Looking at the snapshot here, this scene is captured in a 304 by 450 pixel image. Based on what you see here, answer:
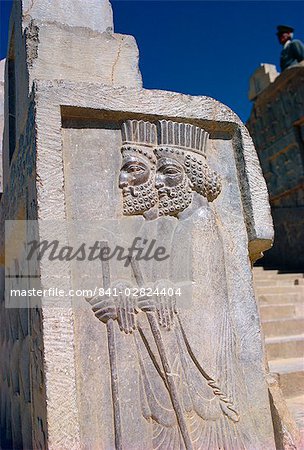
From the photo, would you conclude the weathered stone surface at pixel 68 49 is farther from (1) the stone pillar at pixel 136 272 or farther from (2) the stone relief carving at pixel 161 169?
(2) the stone relief carving at pixel 161 169

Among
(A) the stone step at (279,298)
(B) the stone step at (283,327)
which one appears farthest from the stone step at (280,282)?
(B) the stone step at (283,327)

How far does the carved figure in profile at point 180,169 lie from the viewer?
9.02 feet

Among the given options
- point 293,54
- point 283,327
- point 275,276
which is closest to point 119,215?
point 283,327

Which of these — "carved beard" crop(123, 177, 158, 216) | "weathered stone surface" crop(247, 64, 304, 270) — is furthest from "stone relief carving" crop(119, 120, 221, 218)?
"weathered stone surface" crop(247, 64, 304, 270)

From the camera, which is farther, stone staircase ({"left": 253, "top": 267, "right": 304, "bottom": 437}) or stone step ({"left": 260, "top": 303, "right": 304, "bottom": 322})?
stone step ({"left": 260, "top": 303, "right": 304, "bottom": 322})

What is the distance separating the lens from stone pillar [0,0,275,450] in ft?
7.69

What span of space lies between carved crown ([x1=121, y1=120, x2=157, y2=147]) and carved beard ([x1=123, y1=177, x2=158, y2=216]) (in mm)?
274

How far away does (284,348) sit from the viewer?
414cm

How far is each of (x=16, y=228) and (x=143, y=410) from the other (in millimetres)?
1515

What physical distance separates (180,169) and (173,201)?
0.65 feet

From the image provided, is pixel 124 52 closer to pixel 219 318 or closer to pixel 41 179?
pixel 41 179

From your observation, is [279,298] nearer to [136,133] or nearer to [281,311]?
[281,311]

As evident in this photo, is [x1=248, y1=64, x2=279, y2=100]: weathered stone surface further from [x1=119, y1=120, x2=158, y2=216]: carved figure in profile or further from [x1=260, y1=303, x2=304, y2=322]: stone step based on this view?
[x1=119, y1=120, x2=158, y2=216]: carved figure in profile

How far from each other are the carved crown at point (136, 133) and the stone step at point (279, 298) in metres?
3.26
